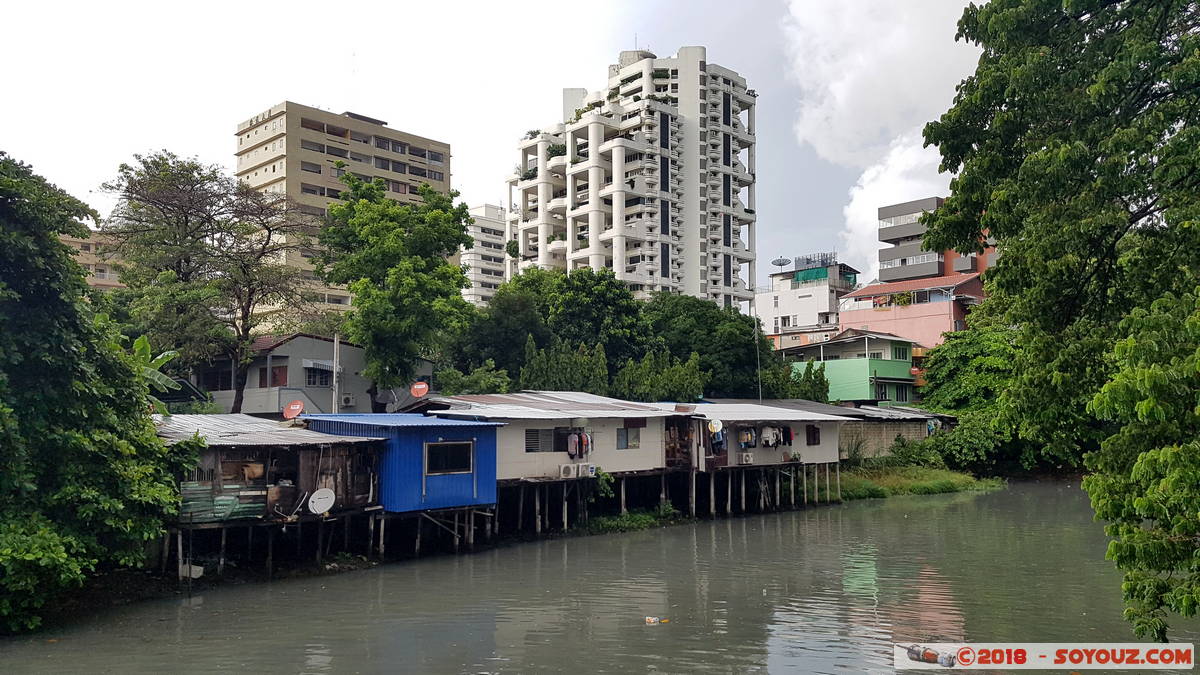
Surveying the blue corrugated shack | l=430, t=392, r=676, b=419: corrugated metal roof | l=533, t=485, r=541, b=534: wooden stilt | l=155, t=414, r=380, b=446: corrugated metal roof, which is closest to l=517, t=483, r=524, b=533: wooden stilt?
l=533, t=485, r=541, b=534: wooden stilt

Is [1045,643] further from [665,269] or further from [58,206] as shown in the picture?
[665,269]

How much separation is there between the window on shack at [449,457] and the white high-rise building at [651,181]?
49416 millimetres

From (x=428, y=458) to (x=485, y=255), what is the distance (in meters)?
80.1

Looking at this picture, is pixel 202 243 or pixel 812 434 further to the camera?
pixel 812 434

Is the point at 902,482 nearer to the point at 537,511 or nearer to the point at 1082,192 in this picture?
the point at 537,511

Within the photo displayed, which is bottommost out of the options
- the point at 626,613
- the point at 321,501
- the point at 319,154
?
the point at 626,613

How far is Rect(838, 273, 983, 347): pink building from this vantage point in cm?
5612

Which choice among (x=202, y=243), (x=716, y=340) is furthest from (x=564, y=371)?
(x=202, y=243)

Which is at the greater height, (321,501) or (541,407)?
(541,407)

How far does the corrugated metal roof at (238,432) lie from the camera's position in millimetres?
19547

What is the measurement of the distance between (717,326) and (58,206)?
35852mm

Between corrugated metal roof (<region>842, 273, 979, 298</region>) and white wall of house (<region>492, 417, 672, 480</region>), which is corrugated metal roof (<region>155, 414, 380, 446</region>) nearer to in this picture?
white wall of house (<region>492, 417, 672, 480</region>)

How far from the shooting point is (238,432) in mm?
20969

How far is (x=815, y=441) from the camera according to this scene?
37500mm
